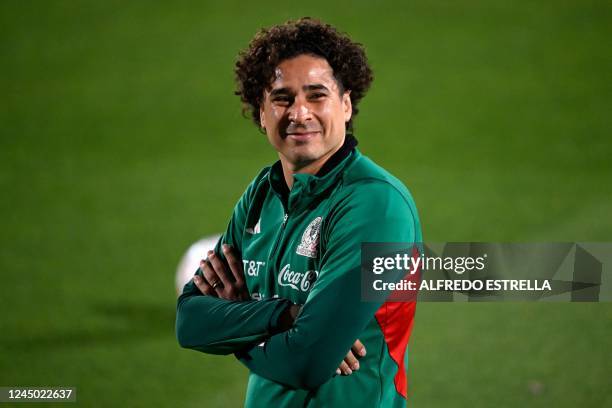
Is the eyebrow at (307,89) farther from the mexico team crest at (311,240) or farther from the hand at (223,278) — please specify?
the hand at (223,278)

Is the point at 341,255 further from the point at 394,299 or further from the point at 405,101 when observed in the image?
the point at 405,101

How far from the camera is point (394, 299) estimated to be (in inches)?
136

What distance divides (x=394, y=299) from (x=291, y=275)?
391mm

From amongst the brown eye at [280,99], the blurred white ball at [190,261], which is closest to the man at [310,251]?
the brown eye at [280,99]

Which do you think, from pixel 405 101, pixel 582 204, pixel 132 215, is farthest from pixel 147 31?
pixel 582 204

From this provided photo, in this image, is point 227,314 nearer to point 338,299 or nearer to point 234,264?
point 234,264

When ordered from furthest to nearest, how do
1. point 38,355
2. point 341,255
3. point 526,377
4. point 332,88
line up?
1. point 38,355
2. point 526,377
3. point 332,88
4. point 341,255

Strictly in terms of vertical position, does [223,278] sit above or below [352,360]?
above

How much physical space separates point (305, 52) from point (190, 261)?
179 inches

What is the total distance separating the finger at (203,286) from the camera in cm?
400

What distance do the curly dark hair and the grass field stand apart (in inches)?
118

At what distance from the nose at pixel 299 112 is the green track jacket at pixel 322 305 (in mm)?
190

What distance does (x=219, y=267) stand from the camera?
3971 mm

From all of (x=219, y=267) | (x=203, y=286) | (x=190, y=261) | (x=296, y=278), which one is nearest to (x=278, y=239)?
(x=296, y=278)
